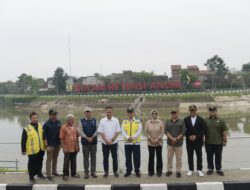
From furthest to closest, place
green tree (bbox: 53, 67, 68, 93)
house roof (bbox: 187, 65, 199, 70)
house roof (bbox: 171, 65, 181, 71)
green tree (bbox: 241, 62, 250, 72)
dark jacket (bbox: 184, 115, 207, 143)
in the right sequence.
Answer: green tree (bbox: 241, 62, 250, 72), house roof (bbox: 171, 65, 181, 71), house roof (bbox: 187, 65, 199, 70), green tree (bbox: 53, 67, 68, 93), dark jacket (bbox: 184, 115, 207, 143)

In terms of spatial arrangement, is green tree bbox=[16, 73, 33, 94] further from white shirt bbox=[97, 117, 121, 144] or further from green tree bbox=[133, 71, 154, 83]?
white shirt bbox=[97, 117, 121, 144]

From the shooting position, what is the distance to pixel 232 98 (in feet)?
206

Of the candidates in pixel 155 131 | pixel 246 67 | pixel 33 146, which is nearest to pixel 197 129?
pixel 155 131

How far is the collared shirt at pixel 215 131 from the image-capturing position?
7.57 meters

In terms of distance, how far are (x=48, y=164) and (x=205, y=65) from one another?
96889 millimetres

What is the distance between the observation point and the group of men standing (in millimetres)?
7473

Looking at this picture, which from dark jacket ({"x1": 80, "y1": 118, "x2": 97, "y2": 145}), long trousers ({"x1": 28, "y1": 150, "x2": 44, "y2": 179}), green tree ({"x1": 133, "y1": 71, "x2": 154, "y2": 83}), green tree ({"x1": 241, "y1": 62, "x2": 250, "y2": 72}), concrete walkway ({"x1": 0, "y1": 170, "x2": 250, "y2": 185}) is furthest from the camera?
green tree ({"x1": 241, "y1": 62, "x2": 250, "y2": 72})

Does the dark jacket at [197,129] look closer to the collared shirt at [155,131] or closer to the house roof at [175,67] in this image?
the collared shirt at [155,131]

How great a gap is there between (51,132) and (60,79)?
85.2 meters

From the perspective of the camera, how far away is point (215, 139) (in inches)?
298

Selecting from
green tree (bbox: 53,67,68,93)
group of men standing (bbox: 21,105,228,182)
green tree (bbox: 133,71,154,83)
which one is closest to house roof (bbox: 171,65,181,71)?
green tree (bbox: 133,71,154,83)

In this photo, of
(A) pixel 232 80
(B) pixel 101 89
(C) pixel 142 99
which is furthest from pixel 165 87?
(A) pixel 232 80

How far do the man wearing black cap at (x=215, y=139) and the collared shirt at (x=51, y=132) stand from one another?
3234 millimetres

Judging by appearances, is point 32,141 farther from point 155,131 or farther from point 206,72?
point 206,72
